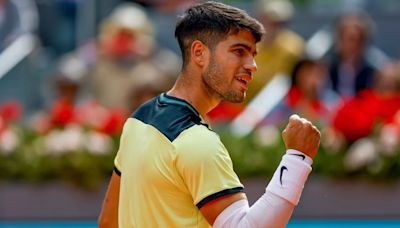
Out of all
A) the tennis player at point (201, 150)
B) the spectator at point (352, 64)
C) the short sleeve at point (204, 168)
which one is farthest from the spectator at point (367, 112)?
the short sleeve at point (204, 168)

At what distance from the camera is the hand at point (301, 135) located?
4.36 metres

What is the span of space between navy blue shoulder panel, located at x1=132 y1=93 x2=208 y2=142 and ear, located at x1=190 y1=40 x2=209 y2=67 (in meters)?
0.16

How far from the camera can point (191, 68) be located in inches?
179

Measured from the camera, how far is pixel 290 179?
434 centimetres

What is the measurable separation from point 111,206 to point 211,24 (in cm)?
93

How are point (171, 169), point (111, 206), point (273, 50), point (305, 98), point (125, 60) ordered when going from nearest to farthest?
1. point (171, 169)
2. point (111, 206)
3. point (305, 98)
4. point (273, 50)
5. point (125, 60)

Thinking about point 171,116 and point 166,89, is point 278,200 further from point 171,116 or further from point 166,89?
point 166,89

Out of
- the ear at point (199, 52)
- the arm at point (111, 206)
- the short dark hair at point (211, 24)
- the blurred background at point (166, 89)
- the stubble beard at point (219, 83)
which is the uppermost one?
the blurred background at point (166, 89)

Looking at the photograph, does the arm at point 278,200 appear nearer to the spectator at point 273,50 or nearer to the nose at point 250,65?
the nose at point 250,65

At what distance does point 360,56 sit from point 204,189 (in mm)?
6562

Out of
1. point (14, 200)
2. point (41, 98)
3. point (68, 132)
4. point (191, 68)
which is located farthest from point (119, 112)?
point (191, 68)

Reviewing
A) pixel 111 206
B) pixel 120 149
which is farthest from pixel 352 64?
pixel 120 149

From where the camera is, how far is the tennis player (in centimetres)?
427

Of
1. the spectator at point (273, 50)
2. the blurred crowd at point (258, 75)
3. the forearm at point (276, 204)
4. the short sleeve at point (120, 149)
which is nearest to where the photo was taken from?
the forearm at point (276, 204)
